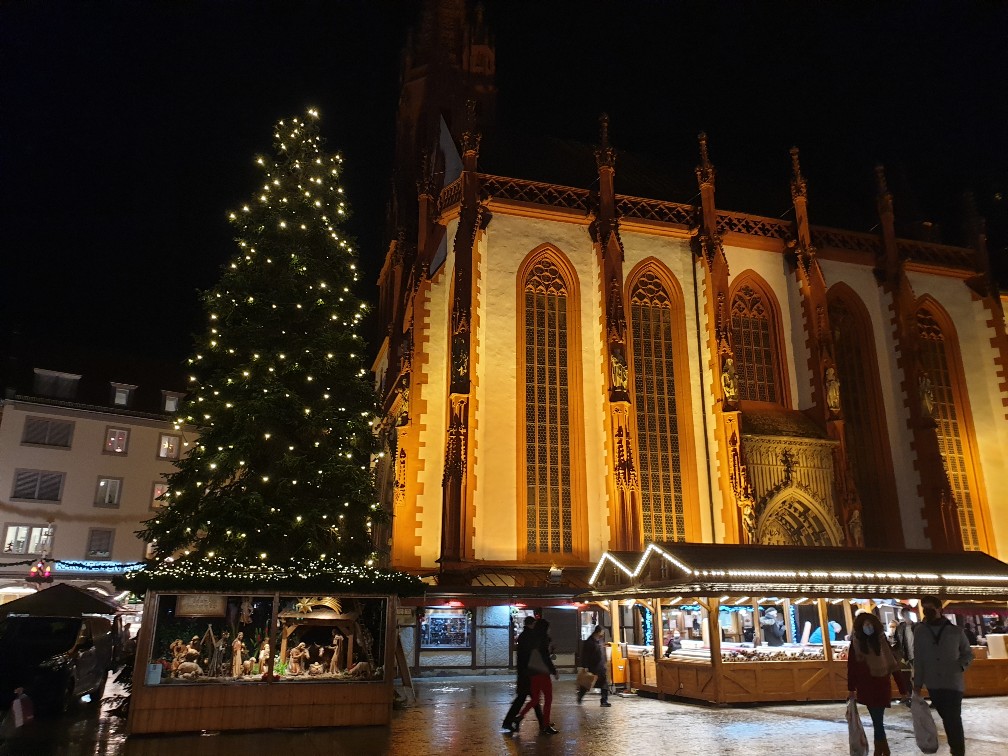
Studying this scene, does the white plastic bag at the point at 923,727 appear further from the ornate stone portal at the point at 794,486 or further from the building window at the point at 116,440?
the building window at the point at 116,440

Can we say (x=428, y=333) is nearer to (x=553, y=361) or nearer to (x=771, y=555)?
(x=553, y=361)

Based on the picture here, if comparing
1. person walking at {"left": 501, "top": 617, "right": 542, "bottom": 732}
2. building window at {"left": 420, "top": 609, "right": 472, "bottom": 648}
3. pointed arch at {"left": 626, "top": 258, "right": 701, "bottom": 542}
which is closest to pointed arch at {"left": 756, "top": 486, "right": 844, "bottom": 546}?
pointed arch at {"left": 626, "top": 258, "right": 701, "bottom": 542}

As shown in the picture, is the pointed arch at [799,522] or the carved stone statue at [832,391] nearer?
the pointed arch at [799,522]

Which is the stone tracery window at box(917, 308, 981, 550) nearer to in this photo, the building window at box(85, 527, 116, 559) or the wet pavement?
the wet pavement

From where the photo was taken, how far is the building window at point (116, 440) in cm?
4031

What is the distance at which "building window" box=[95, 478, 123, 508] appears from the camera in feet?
128

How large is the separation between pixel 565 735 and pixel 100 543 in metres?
35.2

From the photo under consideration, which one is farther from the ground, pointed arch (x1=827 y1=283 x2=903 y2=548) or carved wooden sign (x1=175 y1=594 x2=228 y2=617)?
pointed arch (x1=827 y1=283 x2=903 y2=548)

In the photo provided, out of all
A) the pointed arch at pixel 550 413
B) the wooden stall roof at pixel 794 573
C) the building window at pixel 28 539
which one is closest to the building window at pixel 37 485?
the building window at pixel 28 539

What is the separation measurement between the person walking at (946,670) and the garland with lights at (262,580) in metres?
7.71

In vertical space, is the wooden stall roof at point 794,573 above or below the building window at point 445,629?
above

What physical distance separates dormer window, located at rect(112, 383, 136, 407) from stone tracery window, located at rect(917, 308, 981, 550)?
129 feet

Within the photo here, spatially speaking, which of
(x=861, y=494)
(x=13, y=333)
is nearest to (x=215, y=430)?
(x=861, y=494)

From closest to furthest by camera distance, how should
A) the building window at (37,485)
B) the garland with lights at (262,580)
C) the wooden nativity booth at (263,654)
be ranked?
the wooden nativity booth at (263,654)
the garland with lights at (262,580)
the building window at (37,485)
